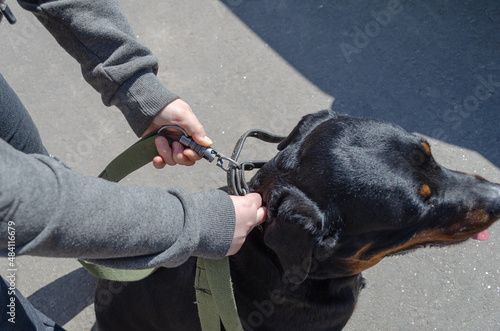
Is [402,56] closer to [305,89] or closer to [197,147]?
[305,89]

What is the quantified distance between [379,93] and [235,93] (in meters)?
1.21

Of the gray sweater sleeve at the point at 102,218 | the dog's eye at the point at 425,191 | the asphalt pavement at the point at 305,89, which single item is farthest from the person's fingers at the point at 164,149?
the asphalt pavement at the point at 305,89

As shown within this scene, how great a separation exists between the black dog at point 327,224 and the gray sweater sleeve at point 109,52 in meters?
0.63

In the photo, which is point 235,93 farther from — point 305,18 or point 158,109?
point 158,109

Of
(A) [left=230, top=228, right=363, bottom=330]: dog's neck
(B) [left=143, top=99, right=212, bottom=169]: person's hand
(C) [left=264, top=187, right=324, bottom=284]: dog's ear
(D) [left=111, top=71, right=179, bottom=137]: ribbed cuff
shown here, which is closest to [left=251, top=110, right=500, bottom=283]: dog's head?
A: (C) [left=264, top=187, right=324, bottom=284]: dog's ear

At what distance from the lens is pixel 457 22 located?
397 centimetres

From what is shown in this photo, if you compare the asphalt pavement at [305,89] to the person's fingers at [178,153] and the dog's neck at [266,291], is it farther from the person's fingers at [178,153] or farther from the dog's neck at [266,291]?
the person's fingers at [178,153]

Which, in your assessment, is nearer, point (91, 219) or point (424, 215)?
point (91, 219)

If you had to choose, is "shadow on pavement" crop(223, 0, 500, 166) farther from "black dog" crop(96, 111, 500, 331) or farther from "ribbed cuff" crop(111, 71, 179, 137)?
"ribbed cuff" crop(111, 71, 179, 137)

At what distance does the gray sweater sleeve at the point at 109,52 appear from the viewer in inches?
74.1

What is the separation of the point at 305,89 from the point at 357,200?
6.89 feet

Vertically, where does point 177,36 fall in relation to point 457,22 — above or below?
above

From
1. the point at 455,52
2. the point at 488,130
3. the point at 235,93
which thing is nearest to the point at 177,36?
the point at 235,93

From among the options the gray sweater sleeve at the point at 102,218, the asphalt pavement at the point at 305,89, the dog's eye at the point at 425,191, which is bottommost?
the asphalt pavement at the point at 305,89
